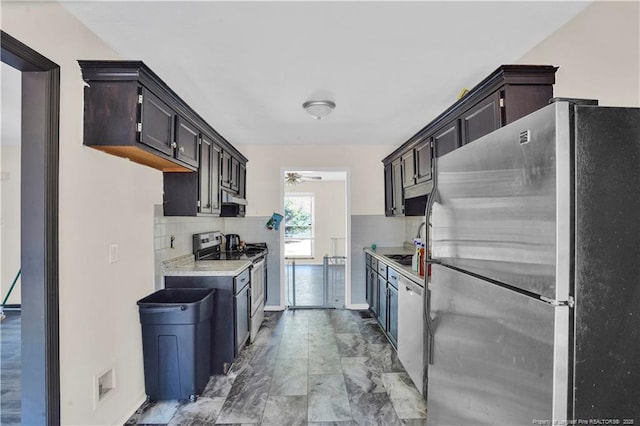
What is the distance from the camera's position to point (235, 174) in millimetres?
3949

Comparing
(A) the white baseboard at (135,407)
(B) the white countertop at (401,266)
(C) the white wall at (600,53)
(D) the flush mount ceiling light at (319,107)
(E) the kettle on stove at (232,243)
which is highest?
(D) the flush mount ceiling light at (319,107)

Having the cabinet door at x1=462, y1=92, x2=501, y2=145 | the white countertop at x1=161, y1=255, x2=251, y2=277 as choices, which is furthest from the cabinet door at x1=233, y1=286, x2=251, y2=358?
the cabinet door at x1=462, y1=92, x2=501, y2=145

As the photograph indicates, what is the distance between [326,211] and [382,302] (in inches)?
218

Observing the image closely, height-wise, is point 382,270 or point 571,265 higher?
point 571,265

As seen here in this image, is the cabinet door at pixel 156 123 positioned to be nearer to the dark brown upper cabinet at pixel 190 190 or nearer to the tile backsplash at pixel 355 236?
the dark brown upper cabinet at pixel 190 190

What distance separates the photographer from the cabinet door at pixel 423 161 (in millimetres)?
2824

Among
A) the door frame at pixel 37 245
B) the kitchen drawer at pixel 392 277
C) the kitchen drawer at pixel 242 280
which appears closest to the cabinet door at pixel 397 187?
the kitchen drawer at pixel 392 277

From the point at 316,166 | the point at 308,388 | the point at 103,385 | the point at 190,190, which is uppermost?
the point at 316,166

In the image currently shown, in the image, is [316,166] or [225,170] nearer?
[225,170]

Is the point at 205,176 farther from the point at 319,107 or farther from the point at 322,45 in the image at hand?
the point at 322,45

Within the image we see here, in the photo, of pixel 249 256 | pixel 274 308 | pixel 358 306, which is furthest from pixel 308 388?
pixel 358 306

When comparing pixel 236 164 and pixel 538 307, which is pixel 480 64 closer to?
pixel 538 307

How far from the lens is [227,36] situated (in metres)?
1.79

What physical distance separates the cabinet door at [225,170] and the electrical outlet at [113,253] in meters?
1.50
